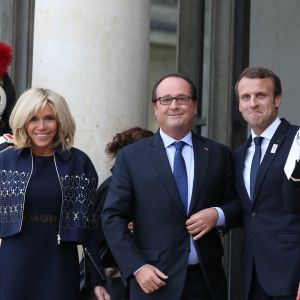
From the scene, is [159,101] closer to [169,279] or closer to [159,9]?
[169,279]

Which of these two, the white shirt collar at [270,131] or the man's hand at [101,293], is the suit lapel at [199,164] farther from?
the man's hand at [101,293]

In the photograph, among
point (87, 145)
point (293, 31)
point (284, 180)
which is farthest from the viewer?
point (293, 31)

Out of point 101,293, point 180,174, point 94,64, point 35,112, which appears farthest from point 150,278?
point 94,64

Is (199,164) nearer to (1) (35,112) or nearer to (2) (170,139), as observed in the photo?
(2) (170,139)

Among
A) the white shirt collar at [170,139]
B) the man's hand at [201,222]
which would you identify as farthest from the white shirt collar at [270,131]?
the man's hand at [201,222]

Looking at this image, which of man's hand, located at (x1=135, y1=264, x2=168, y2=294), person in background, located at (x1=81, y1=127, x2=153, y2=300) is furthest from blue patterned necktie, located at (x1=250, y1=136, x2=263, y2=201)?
person in background, located at (x1=81, y1=127, x2=153, y2=300)

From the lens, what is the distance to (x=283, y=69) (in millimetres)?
8742

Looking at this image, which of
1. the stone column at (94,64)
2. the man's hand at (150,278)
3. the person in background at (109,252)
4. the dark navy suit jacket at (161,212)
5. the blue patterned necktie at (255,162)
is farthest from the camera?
the stone column at (94,64)

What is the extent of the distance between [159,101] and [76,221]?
2.57 ft

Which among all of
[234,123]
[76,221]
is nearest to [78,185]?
[76,221]

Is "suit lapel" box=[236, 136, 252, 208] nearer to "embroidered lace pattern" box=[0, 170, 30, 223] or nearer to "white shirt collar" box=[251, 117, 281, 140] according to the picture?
"white shirt collar" box=[251, 117, 281, 140]

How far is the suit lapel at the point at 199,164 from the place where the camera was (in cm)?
508

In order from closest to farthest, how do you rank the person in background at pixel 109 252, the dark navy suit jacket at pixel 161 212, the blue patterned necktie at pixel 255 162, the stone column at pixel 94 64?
the dark navy suit jacket at pixel 161 212 → the blue patterned necktie at pixel 255 162 → the person in background at pixel 109 252 → the stone column at pixel 94 64

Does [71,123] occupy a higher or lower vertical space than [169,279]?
higher
